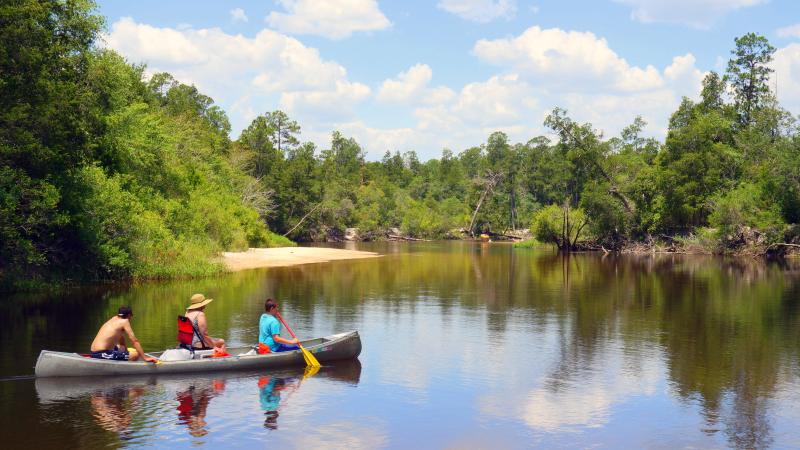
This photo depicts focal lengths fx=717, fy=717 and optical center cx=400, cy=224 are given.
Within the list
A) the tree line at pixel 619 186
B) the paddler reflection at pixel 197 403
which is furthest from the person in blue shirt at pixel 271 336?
the tree line at pixel 619 186

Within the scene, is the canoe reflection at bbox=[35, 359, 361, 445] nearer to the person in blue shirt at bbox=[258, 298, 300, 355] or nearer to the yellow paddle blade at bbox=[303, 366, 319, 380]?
the yellow paddle blade at bbox=[303, 366, 319, 380]

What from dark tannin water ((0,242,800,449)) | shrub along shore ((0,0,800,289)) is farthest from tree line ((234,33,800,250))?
dark tannin water ((0,242,800,449))

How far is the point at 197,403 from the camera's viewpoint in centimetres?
1484

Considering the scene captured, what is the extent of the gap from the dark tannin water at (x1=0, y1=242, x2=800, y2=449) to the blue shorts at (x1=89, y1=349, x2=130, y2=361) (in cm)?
56

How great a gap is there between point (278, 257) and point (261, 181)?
37513 millimetres

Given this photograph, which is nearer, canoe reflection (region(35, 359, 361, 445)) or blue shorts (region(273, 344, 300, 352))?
canoe reflection (region(35, 359, 361, 445))

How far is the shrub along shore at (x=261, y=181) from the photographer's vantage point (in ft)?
94.0

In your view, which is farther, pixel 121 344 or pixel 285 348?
pixel 285 348

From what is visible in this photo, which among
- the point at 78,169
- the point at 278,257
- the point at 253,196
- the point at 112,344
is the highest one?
the point at 253,196

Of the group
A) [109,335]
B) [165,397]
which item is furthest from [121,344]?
[165,397]

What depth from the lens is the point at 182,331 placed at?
17562 mm

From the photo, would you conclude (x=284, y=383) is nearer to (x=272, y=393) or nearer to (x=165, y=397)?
(x=272, y=393)

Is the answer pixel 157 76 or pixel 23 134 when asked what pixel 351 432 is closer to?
pixel 23 134

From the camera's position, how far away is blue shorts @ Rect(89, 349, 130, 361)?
16.2 metres
